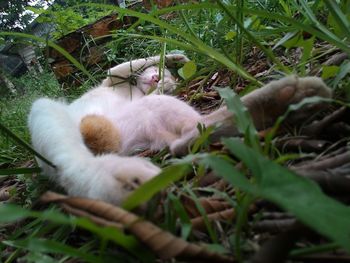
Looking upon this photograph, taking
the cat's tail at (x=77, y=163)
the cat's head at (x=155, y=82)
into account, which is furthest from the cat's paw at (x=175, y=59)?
the cat's tail at (x=77, y=163)

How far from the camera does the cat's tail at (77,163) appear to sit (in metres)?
0.70

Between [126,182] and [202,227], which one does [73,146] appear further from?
[202,227]

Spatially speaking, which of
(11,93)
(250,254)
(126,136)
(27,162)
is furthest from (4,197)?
(11,93)

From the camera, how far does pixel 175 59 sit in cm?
195

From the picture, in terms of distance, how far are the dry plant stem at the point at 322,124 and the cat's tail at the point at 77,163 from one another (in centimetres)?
37

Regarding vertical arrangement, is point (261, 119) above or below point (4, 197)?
above

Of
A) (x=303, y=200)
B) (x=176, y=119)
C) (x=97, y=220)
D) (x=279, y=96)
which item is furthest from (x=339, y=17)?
(x=97, y=220)

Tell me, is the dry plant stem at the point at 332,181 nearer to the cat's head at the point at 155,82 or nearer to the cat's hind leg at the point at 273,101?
the cat's hind leg at the point at 273,101

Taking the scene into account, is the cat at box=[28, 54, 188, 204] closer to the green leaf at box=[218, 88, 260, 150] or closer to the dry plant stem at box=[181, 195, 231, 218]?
the dry plant stem at box=[181, 195, 231, 218]

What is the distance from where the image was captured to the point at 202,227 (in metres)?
0.66

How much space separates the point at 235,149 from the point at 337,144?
0.38 meters

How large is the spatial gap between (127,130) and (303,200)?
0.88 m

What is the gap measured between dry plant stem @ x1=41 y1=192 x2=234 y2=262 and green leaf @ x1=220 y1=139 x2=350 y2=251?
124 millimetres

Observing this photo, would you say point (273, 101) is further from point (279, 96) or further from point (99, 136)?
point (99, 136)
